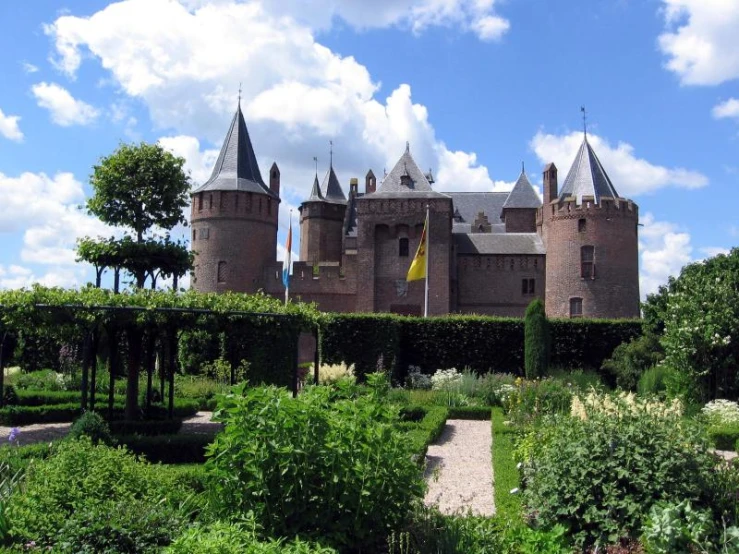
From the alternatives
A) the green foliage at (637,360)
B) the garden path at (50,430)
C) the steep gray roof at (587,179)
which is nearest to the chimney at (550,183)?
the steep gray roof at (587,179)

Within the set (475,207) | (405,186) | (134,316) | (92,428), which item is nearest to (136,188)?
(134,316)

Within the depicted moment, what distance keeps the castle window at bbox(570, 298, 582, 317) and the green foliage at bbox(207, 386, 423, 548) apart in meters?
32.1

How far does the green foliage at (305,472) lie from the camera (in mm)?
5051

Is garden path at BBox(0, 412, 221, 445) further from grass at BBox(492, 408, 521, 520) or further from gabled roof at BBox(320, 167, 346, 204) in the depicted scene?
gabled roof at BBox(320, 167, 346, 204)

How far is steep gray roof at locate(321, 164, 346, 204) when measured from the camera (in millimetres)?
47188

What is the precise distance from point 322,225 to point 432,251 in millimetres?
11551

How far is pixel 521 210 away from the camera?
43.7 m

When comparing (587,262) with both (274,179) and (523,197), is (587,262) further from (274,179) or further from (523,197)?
(274,179)

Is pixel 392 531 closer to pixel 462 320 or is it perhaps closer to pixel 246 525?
pixel 246 525

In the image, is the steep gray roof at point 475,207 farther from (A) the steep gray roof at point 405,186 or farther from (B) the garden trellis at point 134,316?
(B) the garden trellis at point 134,316

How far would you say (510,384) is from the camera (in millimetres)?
18984

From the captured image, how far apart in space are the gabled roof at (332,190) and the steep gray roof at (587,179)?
15.4m

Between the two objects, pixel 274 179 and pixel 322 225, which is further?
pixel 322 225

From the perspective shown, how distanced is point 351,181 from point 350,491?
4470 cm
